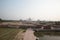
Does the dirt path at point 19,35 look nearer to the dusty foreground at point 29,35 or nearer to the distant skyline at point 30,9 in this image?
the dusty foreground at point 29,35

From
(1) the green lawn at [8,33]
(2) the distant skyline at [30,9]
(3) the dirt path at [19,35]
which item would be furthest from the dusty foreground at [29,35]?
(2) the distant skyline at [30,9]

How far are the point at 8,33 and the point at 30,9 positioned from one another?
766 millimetres

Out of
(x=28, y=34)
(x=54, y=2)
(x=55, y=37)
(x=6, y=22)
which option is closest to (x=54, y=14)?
(x=54, y=2)

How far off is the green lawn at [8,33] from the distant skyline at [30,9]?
281 mm

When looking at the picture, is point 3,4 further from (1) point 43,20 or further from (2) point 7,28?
(1) point 43,20

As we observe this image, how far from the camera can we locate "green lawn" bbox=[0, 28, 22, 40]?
253 cm

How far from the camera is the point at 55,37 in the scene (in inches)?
114

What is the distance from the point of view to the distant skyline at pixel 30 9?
2779 millimetres

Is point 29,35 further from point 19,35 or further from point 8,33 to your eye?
point 8,33

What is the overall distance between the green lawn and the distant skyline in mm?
281

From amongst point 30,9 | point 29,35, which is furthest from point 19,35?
point 30,9

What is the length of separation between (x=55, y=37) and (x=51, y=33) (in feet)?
0.46

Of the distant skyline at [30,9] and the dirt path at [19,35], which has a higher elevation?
the distant skyline at [30,9]

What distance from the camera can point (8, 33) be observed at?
262 centimetres
